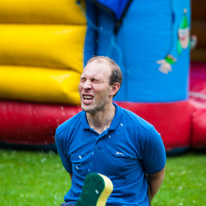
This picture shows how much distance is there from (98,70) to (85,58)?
324cm

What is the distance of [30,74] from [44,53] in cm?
31

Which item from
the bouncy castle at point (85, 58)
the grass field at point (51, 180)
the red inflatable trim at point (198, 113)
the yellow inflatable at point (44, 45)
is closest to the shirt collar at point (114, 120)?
the grass field at point (51, 180)

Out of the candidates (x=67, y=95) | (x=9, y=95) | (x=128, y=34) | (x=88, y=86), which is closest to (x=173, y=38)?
(x=128, y=34)

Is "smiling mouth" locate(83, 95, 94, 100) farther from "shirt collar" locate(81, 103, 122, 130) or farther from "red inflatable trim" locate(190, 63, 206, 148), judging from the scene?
"red inflatable trim" locate(190, 63, 206, 148)

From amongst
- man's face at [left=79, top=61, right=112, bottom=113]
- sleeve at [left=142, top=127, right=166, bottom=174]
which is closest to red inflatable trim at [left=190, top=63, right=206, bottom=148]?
sleeve at [left=142, top=127, right=166, bottom=174]

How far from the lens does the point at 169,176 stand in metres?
5.16

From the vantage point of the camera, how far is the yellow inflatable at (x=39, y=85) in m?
5.54

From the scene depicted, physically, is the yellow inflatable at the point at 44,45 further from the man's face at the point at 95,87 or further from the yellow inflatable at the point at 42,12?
the man's face at the point at 95,87

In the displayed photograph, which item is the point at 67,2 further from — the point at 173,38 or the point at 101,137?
the point at 101,137

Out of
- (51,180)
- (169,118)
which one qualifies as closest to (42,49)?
(51,180)

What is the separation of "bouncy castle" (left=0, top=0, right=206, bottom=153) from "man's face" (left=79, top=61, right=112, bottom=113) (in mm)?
3006

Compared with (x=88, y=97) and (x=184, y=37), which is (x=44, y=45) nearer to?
(x=184, y=37)

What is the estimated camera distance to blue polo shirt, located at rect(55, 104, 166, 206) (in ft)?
7.89

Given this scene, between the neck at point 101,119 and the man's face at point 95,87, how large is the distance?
4 centimetres
